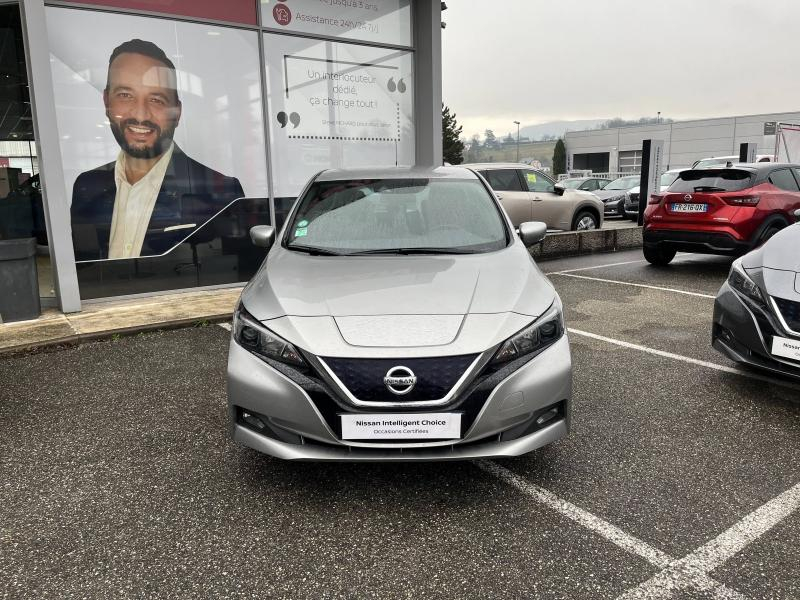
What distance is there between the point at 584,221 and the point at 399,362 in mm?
11184

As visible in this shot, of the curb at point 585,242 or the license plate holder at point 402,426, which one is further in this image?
the curb at point 585,242

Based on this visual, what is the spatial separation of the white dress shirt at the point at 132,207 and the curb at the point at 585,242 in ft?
20.1

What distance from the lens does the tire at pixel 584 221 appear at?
494 inches

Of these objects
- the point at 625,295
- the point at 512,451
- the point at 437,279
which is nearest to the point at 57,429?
the point at 437,279

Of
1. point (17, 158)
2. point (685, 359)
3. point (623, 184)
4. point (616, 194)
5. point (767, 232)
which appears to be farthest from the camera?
point (623, 184)

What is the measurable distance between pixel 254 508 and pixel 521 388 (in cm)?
135

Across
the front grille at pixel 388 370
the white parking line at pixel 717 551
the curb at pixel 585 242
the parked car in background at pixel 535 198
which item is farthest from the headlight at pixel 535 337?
the parked car in background at pixel 535 198

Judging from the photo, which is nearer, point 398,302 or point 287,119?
point 398,302

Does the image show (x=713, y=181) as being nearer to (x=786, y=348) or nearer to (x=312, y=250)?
(x=786, y=348)

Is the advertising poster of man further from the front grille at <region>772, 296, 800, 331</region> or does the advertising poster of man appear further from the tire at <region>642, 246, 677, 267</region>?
the front grille at <region>772, 296, 800, 331</region>

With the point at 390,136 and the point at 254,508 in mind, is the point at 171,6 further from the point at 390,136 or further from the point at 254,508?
the point at 254,508

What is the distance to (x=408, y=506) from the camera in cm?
278

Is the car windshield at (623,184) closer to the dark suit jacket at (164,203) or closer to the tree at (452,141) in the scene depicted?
the dark suit jacket at (164,203)

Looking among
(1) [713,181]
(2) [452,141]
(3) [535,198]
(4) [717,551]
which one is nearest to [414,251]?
(4) [717,551]
